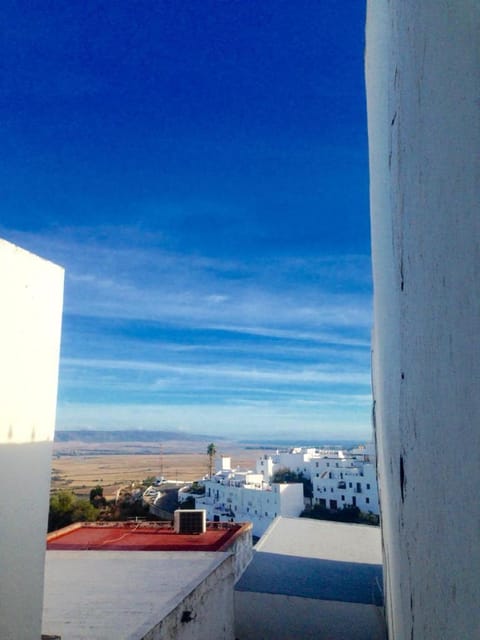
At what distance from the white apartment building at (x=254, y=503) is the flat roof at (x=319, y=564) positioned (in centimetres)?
1460

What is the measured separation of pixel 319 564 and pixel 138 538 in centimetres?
403

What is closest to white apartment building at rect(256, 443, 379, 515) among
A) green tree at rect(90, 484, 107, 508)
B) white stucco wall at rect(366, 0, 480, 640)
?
green tree at rect(90, 484, 107, 508)

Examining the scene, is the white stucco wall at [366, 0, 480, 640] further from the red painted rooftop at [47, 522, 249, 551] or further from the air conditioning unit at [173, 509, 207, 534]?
the air conditioning unit at [173, 509, 207, 534]

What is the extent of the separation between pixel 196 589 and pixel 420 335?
5584 millimetres

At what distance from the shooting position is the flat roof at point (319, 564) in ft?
28.5

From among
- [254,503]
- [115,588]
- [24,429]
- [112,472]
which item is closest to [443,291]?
[24,429]

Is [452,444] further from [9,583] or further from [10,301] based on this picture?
[9,583]

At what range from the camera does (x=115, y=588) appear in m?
5.87

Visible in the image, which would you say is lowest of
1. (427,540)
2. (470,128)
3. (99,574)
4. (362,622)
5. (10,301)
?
(362,622)

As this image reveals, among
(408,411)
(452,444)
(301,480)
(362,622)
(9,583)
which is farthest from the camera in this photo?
(301,480)

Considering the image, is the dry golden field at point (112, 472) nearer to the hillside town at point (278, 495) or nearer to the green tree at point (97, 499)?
the green tree at point (97, 499)

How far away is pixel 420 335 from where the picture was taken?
1.26 m

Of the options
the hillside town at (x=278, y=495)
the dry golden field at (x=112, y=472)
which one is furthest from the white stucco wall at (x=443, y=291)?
the dry golden field at (x=112, y=472)

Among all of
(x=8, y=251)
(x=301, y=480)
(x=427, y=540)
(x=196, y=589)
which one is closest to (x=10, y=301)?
(x=8, y=251)
